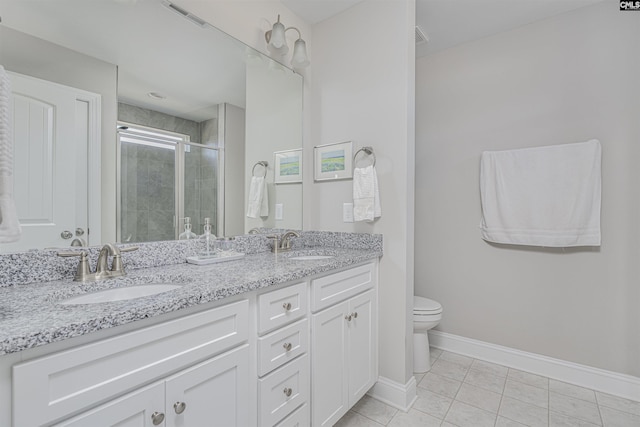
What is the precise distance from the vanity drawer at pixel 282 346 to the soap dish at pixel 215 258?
19.7 inches

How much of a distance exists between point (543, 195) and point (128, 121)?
101 inches

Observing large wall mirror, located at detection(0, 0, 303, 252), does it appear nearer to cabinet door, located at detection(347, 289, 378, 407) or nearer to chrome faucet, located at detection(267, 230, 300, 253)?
chrome faucet, located at detection(267, 230, 300, 253)

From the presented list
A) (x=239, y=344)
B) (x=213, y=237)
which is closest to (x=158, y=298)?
(x=239, y=344)

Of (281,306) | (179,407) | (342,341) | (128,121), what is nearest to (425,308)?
(342,341)

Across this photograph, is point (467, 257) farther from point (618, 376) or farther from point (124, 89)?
point (124, 89)

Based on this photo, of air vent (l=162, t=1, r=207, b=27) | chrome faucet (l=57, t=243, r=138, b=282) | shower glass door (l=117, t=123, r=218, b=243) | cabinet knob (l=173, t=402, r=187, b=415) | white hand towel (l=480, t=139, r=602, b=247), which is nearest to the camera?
cabinet knob (l=173, t=402, r=187, b=415)

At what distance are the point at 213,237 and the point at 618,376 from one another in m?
2.64

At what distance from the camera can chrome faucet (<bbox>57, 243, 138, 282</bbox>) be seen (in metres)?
1.08

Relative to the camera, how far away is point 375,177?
185 centimetres

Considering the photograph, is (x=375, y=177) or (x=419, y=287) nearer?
(x=375, y=177)

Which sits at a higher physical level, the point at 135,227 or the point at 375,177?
the point at 375,177

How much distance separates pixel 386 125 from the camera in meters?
1.87

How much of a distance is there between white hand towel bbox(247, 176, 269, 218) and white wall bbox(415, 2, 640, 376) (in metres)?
1.44

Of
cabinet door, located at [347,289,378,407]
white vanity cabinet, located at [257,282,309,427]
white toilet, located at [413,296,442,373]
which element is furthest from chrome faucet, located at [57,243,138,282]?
white toilet, located at [413,296,442,373]
